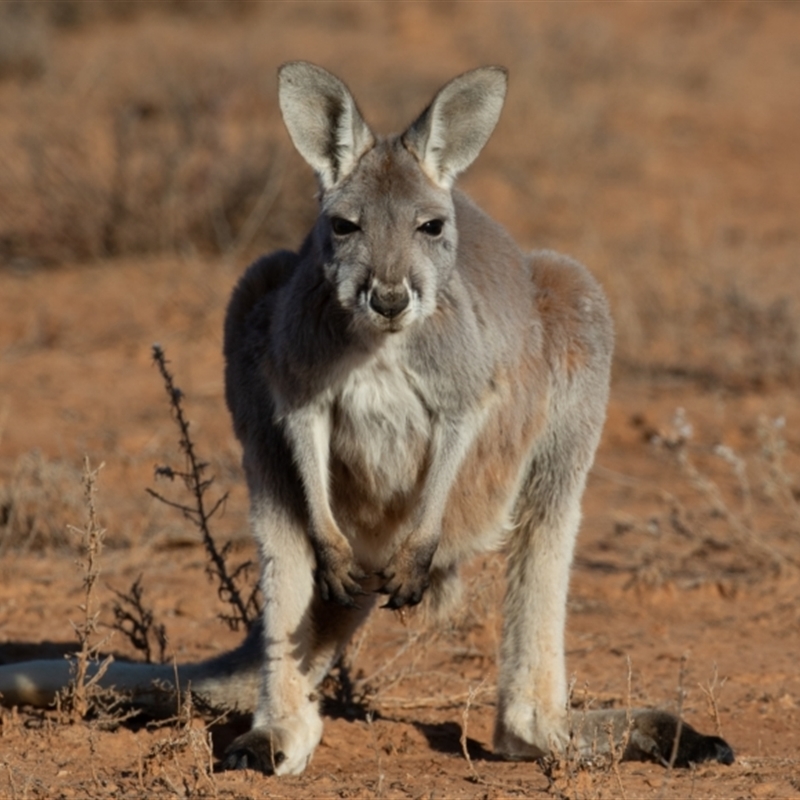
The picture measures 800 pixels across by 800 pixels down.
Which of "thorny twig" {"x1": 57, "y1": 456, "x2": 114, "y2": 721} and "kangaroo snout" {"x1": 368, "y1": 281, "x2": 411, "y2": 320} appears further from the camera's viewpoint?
"thorny twig" {"x1": 57, "y1": 456, "x2": 114, "y2": 721}

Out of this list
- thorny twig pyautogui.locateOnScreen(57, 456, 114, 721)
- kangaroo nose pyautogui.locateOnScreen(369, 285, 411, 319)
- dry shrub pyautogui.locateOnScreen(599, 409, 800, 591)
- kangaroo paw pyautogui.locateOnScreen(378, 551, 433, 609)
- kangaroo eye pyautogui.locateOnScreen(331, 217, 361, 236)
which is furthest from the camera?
dry shrub pyautogui.locateOnScreen(599, 409, 800, 591)

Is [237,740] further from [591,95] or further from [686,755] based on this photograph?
[591,95]

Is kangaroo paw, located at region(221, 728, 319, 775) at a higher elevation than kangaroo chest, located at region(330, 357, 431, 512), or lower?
lower

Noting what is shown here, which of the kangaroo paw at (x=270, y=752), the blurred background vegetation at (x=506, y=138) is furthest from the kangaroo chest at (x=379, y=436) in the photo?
the blurred background vegetation at (x=506, y=138)

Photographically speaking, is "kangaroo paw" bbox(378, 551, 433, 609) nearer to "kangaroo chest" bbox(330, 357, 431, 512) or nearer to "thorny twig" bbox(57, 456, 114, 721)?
"kangaroo chest" bbox(330, 357, 431, 512)

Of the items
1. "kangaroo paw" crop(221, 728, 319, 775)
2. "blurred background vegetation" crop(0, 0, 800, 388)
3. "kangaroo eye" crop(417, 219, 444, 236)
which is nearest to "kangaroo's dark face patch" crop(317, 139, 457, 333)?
"kangaroo eye" crop(417, 219, 444, 236)

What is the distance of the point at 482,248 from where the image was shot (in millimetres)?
4059

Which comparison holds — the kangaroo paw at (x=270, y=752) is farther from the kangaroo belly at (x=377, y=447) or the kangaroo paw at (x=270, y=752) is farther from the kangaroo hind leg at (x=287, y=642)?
the kangaroo belly at (x=377, y=447)

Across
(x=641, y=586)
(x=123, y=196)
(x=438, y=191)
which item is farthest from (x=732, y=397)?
(x=438, y=191)

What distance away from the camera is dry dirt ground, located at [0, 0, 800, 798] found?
4160 mm

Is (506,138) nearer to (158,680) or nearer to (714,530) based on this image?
(714,530)

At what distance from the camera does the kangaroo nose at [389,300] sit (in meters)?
3.45

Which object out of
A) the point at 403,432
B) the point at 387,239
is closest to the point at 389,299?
the point at 387,239

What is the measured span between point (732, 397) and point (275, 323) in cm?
457
